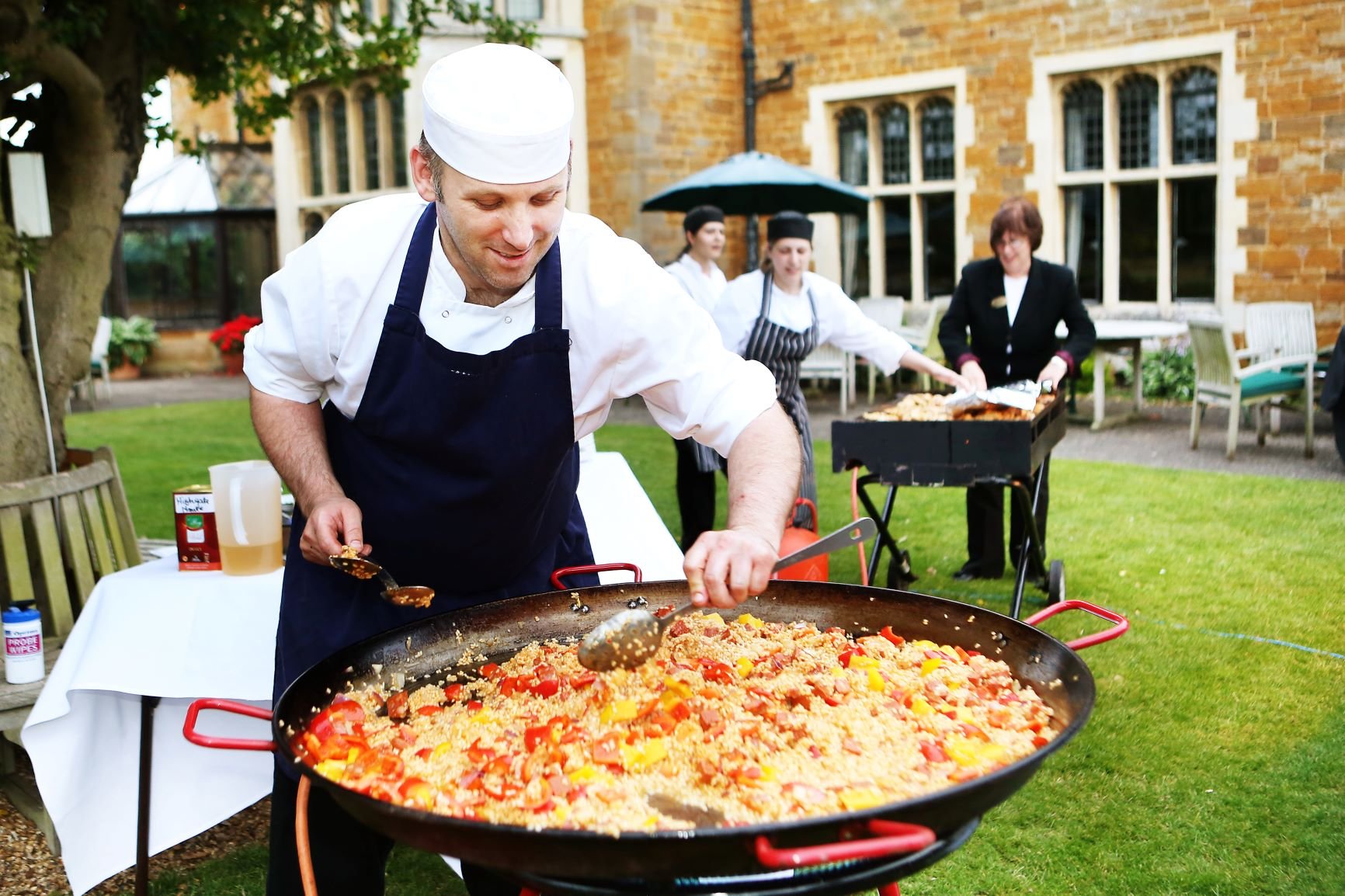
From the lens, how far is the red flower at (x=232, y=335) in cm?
1881

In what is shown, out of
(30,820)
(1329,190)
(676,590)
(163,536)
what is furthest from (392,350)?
(1329,190)

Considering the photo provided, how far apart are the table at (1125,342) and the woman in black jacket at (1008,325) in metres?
4.85

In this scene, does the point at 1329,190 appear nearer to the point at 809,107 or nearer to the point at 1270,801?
the point at 809,107

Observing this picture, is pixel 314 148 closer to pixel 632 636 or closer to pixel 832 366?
pixel 832 366

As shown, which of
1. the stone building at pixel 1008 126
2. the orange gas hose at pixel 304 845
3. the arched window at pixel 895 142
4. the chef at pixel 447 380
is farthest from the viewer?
the arched window at pixel 895 142

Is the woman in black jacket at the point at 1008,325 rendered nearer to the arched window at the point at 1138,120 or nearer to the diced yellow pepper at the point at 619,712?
the diced yellow pepper at the point at 619,712

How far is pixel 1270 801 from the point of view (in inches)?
148

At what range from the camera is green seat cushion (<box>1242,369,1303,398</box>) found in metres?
9.69

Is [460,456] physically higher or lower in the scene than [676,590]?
higher

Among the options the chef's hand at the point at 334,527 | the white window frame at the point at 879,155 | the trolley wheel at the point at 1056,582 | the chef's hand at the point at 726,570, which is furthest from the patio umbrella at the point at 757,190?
the chef's hand at the point at 726,570

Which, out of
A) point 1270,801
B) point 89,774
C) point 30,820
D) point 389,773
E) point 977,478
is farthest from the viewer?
point 977,478

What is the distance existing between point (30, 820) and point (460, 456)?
9.22ft

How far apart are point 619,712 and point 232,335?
1872 cm

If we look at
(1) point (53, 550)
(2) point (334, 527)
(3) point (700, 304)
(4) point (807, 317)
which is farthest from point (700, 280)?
(2) point (334, 527)
